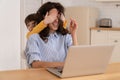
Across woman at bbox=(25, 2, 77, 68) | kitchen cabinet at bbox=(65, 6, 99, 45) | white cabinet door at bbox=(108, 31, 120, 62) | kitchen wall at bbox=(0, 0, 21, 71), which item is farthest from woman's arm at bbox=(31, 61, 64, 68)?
kitchen cabinet at bbox=(65, 6, 99, 45)

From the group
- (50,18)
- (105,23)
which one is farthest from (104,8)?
(50,18)

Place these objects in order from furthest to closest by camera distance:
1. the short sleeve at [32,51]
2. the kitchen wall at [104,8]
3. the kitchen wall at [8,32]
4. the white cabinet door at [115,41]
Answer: the kitchen wall at [104,8], the white cabinet door at [115,41], the kitchen wall at [8,32], the short sleeve at [32,51]

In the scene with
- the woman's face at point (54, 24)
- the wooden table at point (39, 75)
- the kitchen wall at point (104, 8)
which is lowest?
the wooden table at point (39, 75)

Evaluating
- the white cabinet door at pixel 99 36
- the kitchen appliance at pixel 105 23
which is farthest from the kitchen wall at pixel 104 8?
the white cabinet door at pixel 99 36

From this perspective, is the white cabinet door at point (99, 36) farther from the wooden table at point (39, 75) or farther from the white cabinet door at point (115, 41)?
the wooden table at point (39, 75)

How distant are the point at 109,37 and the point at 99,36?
21cm

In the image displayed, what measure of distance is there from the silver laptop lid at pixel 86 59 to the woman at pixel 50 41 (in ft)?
1.68

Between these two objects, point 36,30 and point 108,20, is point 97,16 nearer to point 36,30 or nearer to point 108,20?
point 108,20

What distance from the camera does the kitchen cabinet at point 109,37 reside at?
13.9 feet

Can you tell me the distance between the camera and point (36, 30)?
1.93m

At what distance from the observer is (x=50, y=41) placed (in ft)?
6.30

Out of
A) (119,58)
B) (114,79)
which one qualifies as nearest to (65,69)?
(114,79)

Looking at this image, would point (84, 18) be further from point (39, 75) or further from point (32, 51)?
point (39, 75)

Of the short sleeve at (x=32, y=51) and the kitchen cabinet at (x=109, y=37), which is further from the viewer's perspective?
the kitchen cabinet at (x=109, y=37)
